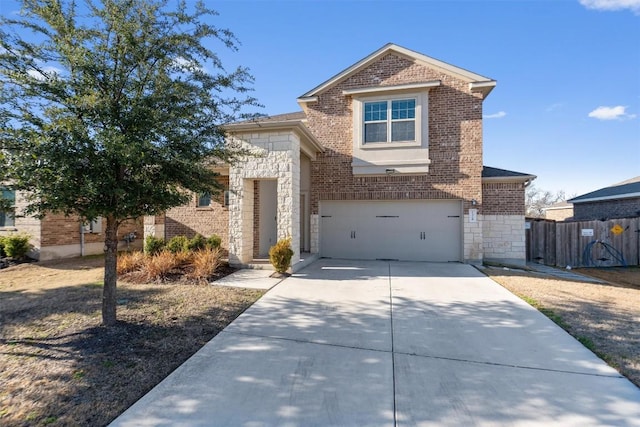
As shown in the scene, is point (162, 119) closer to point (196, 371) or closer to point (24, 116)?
point (24, 116)

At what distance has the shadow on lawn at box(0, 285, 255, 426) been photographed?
285 centimetres

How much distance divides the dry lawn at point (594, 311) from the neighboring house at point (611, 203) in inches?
327

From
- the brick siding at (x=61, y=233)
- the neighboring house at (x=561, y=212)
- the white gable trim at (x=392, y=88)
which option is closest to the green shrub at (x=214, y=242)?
the brick siding at (x=61, y=233)

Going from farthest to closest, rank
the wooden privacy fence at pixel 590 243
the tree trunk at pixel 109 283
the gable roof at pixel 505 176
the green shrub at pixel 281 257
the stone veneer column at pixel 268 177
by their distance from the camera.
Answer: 1. the wooden privacy fence at pixel 590 243
2. the gable roof at pixel 505 176
3. the stone veneer column at pixel 268 177
4. the green shrub at pixel 281 257
5. the tree trunk at pixel 109 283

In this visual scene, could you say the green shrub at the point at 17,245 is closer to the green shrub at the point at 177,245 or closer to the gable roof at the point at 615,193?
the green shrub at the point at 177,245

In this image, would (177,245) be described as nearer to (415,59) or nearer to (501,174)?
(415,59)

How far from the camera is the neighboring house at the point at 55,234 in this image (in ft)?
36.2

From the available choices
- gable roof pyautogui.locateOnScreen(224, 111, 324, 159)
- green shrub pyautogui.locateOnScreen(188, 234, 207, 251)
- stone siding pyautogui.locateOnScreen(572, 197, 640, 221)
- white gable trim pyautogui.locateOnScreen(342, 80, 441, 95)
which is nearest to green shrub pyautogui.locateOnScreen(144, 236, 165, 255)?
green shrub pyautogui.locateOnScreen(188, 234, 207, 251)

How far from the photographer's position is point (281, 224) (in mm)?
9062

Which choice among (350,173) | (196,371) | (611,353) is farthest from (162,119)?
(350,173)

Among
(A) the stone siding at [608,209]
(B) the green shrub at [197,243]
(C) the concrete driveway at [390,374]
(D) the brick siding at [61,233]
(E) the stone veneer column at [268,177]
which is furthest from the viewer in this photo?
(A) the stone siding at [608,209]

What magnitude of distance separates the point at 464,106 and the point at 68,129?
37.3ft

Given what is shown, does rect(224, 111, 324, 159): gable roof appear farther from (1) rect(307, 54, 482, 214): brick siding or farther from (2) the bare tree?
(2) the bare tree

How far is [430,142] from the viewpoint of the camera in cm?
1130
